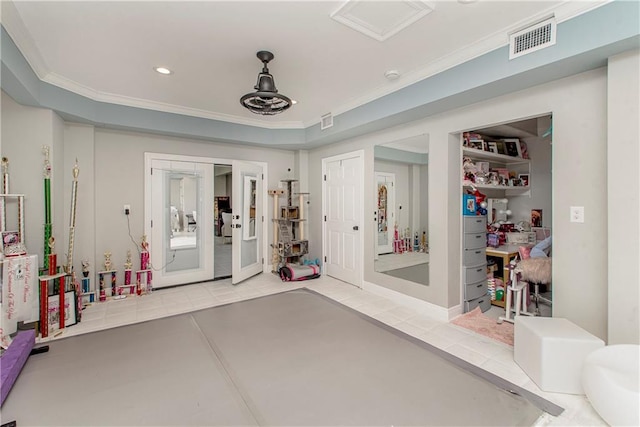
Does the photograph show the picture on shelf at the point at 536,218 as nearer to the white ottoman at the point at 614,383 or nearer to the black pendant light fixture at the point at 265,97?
the white ottoman at the point at 614,383

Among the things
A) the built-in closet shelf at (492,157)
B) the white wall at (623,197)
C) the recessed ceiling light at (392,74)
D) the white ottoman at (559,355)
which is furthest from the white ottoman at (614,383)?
the recessed ceiling light at (392,74)

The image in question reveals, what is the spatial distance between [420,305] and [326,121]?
113 inches

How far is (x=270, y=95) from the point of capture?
253 cm

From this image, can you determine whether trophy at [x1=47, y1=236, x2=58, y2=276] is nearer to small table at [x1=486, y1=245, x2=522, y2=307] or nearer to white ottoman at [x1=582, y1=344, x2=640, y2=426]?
white ottoman at [x1=582, y1=344, x2=640, y2=426]

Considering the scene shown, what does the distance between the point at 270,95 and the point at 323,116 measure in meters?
1.99

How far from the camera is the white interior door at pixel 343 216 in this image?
4.51 meters

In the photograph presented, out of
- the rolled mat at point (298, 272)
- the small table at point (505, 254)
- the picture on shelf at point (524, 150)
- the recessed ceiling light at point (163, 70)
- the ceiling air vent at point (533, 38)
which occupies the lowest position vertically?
the rolled mat at point (298, 272)

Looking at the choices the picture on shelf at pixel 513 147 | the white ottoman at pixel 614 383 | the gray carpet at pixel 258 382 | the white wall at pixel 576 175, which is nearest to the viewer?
the white ottoman at pixel 614 383

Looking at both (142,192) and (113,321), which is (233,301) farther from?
(142,192)

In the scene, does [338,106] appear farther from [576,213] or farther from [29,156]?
[29,156]

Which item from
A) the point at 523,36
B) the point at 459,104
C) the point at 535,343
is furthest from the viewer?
the point at 459,104

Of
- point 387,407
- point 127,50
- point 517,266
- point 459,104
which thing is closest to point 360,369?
point 387,407

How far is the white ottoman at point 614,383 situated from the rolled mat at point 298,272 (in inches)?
140

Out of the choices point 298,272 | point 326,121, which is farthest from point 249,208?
point 326,121
